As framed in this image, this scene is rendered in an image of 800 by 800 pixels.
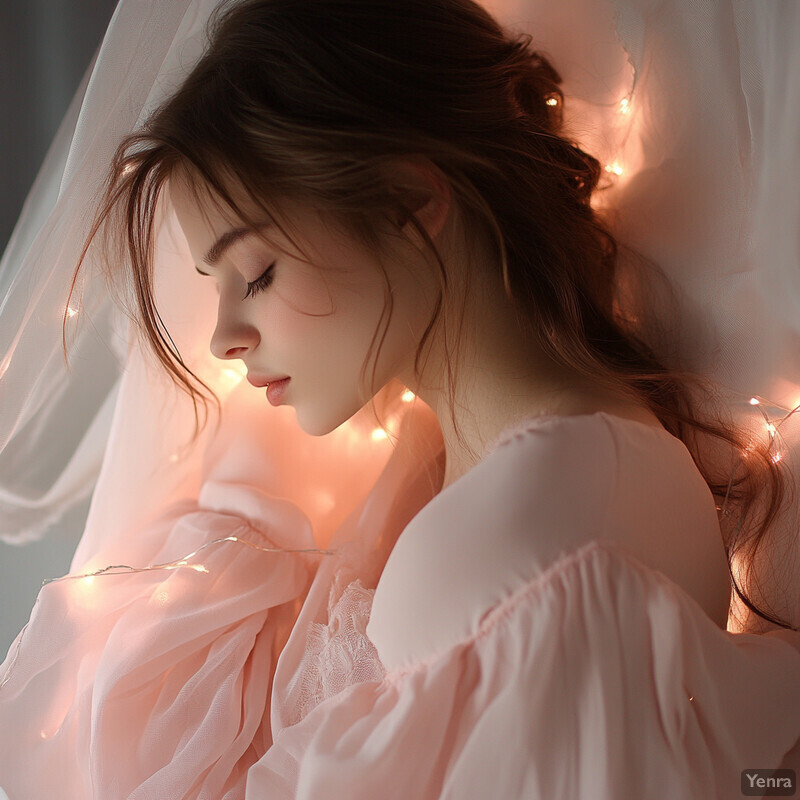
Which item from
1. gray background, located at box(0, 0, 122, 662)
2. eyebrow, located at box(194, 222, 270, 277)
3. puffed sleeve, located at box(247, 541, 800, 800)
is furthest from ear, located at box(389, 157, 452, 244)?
gray background, located at box(0, 0, 122, 662)

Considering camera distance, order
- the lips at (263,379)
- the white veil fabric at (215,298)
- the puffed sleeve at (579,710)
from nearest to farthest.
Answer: the puffed sleeve at (579,710), the white veil fabric at (215,298), the lips at (263,379)

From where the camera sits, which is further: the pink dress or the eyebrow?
the eyebrow

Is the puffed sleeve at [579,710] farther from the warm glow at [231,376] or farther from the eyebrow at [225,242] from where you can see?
the warm glow at [231,376]

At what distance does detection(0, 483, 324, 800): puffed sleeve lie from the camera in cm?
74

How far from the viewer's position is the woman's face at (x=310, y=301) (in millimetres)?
729

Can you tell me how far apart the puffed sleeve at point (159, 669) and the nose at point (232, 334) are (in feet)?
0.75

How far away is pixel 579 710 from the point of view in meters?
0.57

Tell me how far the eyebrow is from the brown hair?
0.02m

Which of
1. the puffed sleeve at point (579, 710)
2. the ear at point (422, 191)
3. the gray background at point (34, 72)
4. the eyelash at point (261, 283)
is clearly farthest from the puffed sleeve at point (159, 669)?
the gray background at point (34, 72)

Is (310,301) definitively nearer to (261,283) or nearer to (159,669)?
(261,283)

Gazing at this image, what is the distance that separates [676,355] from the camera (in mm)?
804

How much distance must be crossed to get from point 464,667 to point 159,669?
335 mm

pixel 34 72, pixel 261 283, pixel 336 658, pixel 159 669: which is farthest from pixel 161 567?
pixel 34 72

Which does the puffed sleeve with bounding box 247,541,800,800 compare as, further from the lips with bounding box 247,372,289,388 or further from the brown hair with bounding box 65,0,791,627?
the lips with bounding box 247,372,289,388
